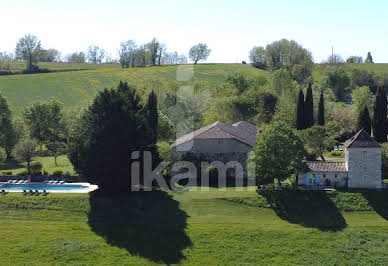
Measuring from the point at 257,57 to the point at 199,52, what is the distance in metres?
19.3

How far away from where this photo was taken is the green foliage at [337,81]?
123188mm

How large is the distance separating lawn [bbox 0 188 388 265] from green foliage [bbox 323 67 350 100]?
80005 millimetres

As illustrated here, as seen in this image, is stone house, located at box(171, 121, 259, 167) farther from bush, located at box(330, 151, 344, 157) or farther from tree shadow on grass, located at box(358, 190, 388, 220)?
bush, located at box(330, 151, 344, 157)

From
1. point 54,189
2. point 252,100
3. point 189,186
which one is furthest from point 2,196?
point 252,100

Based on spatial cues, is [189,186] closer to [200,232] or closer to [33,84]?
[200,232]

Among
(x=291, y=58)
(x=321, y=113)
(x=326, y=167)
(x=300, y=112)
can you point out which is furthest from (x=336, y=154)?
(x=291, y=58)

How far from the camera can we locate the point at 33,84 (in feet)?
381

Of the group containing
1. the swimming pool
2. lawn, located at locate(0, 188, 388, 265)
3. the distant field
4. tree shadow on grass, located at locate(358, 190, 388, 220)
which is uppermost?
the distant field

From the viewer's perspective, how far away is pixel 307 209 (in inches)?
1793

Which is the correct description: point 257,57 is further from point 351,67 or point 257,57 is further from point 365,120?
point 365,120

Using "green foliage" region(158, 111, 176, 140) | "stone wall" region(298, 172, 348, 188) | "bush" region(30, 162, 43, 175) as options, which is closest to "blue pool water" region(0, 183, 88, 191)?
"bush" region(30, 162, 43, 175)

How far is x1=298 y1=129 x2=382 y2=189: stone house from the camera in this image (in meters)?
48.7

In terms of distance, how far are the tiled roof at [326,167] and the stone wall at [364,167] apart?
3.64 ft

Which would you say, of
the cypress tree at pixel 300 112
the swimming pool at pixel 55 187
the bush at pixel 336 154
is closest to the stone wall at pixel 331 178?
the bush at pixel 336 154
